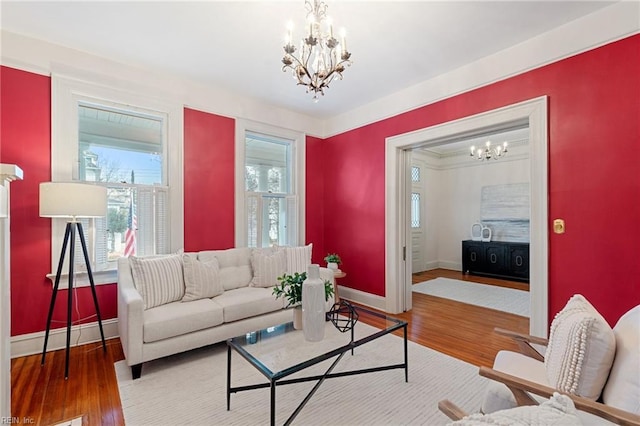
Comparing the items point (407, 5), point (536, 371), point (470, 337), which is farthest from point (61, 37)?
point (470, 337)

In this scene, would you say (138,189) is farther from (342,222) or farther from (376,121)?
(376,121)

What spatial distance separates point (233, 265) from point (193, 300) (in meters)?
0.70

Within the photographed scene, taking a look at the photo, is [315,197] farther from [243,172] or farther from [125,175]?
[125,175]

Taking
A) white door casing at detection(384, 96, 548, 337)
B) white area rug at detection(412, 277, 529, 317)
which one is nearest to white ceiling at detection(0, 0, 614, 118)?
white door casing at detection(384, 96, 548, 337)

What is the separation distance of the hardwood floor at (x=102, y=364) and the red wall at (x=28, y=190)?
43cm

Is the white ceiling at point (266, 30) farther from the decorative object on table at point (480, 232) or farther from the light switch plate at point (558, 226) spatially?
the decorative object on table at point (480, 232)

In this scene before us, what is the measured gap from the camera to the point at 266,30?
8.57 feet

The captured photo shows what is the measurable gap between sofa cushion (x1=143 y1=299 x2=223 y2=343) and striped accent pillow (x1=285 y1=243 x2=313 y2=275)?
3.46ft

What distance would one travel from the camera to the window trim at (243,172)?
404cm

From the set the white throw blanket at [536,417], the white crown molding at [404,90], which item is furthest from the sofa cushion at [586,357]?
the white crown molding at [404,90]

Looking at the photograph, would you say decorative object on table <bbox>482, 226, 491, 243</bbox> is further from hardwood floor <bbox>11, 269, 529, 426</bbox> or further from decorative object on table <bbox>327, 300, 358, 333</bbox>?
decorative object on table <bbox>327, 300, 358, 333</bbox>

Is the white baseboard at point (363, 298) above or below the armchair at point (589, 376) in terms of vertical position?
below

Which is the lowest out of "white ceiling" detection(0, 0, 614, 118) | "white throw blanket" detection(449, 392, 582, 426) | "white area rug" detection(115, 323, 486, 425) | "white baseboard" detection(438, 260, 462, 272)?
"white area rug" detection(115, 323, 486, 425)

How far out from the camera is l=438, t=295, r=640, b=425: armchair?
1129 mm
